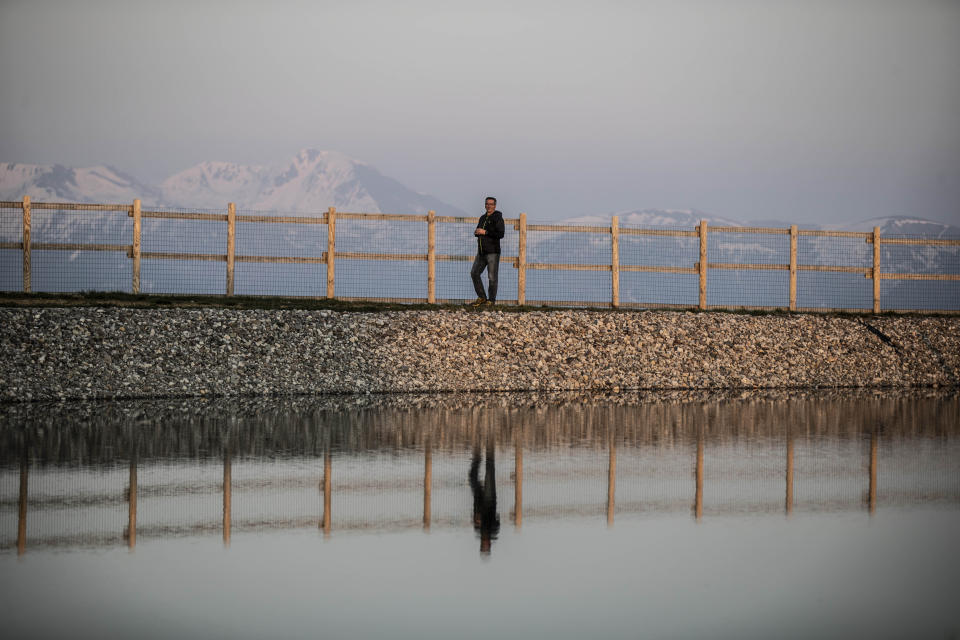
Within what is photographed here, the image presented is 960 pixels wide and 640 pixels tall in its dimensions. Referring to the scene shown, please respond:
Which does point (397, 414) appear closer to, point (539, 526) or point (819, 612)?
point (539, 526)

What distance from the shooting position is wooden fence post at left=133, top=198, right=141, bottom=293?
24688 mm

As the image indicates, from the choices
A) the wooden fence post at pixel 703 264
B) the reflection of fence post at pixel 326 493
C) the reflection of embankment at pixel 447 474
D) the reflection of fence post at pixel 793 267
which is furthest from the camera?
the reflection of fence post at pixel 793 267

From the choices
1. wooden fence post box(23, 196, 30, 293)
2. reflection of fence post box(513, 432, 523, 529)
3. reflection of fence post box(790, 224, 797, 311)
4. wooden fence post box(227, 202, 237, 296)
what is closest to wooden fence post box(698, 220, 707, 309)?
reflection of fence post box(790, 224, 797, 311)

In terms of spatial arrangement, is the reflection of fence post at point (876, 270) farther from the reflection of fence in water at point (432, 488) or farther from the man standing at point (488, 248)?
the reflection of fence in water at point (432, 488)

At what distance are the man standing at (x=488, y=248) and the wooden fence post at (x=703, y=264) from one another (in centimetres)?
526

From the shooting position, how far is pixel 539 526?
26.5 ft

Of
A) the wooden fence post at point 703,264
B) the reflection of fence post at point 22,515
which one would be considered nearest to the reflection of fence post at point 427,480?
the reflection of fence post at point 22,515

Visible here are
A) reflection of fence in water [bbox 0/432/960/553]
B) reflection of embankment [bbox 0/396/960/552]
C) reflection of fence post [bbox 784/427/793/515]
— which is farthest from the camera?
reflection of fence post [bbox 784/427/793/515]

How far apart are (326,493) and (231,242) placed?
16525mm

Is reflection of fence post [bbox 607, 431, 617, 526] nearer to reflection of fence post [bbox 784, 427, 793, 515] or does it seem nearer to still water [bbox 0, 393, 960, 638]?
still water [bbox 0, 393, 960, 638]

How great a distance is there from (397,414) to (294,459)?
4711mm

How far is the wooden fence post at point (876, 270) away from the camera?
28609mm

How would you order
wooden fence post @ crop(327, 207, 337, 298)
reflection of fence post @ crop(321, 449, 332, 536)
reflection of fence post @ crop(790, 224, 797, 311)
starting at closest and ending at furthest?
reflection of fence post @ crop(321, 449, 332, 536) → wooden fence post @ crop(327, 207, 337, 298) → reflection of fence post @ crop(790, 224, 797, 311)

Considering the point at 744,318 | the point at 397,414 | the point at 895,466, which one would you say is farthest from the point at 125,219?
the point at 895,466
